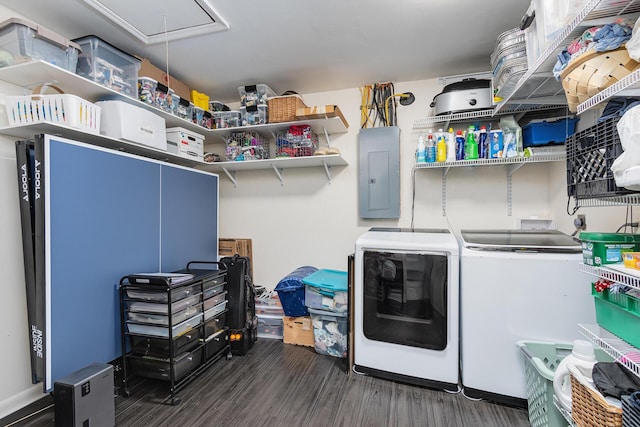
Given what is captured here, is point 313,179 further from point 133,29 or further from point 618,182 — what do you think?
point 618,182

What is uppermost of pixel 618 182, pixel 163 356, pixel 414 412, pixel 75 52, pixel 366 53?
pixel 366 53

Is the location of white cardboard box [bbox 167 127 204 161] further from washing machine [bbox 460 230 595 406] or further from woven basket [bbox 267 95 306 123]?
washing machine [bbox 460 230 595 406]

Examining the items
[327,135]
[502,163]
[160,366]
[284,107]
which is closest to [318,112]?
[284,107]

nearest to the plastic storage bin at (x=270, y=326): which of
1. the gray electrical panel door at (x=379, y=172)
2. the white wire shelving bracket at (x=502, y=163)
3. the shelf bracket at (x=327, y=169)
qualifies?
the gray electrical panel door at (x=379, y=172)

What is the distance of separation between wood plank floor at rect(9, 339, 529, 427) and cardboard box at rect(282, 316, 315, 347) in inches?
14.3

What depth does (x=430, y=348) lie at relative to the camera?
203 centimetres

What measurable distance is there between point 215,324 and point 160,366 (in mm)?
499

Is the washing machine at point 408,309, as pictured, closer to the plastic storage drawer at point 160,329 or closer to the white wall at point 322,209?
the white wall at point 322,209

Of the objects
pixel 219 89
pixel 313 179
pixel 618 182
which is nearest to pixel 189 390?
pixel 313 179

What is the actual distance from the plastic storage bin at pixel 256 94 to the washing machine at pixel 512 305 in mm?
2201

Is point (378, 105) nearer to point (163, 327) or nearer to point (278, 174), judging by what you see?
point (278, 174)

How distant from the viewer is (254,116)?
2.86 metres

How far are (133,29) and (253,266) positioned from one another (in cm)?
239

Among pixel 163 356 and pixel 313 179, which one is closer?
pixel 163 356
